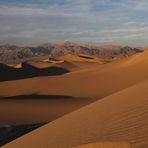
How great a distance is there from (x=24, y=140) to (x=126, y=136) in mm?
2850

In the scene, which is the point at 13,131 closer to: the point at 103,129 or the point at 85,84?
the point at 103,129

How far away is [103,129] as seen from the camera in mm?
6852

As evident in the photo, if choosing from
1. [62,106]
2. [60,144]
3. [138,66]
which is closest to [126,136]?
[60,144]

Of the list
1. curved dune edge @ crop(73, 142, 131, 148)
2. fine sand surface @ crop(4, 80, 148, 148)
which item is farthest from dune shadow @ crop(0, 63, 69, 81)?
curved dune edge @ crop(73, 142, 131, 148)

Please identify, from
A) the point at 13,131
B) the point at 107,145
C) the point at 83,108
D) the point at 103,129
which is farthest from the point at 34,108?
the point at 107,145

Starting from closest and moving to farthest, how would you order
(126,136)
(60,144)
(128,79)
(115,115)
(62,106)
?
(126,136) < (60,144) < (115,115) < (62,106) < (128,79)

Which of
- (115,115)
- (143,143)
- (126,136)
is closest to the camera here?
(143,143)

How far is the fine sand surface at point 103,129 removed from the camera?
19.3ft

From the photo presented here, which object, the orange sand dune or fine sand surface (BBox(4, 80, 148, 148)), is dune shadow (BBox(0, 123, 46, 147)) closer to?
fine sand surface (BBox(4, 80, 148, 148))

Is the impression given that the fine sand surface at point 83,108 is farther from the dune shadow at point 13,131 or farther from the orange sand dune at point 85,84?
the dune shadow at point 13,131

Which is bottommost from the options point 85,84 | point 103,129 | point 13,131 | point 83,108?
point 85,84

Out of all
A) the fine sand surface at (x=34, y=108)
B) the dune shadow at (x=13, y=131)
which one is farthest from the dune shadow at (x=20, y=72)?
the dune shadow at (x=13, y=131)

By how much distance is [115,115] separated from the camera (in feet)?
25.8

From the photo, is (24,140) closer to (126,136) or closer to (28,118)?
(126,136)
